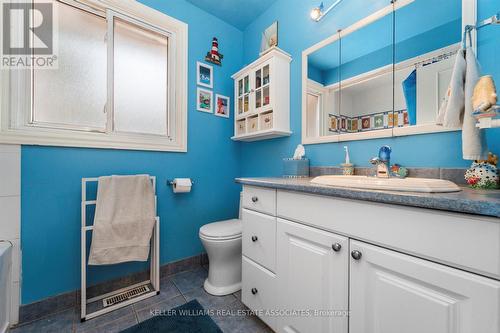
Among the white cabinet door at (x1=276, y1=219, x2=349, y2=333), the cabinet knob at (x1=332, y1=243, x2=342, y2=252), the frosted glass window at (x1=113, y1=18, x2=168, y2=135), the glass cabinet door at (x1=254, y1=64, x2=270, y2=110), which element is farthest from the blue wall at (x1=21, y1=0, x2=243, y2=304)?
the cabinet knob at (x1=332, y1=243, x2=342, y2=252)

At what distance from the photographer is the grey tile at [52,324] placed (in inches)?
47.1

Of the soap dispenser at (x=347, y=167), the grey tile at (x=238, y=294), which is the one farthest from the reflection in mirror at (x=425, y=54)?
the grey tile at (x=238, y=294)

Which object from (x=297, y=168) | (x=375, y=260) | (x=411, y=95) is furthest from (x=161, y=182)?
(x=411, y=95)

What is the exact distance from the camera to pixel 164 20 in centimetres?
178

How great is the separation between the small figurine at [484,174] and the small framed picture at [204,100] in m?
1.87

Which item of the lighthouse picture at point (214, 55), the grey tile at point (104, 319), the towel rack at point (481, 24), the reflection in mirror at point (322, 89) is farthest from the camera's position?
the lighthouse picture at point (214, 55)

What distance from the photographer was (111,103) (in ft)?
5.22

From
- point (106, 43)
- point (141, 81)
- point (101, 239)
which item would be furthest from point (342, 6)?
point (101, 239)

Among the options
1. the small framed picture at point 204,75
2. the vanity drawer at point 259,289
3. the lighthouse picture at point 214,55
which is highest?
the lighthouse picture at point 214,55

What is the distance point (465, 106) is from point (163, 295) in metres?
2.06

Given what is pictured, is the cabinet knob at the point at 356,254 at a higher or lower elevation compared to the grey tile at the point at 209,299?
higher

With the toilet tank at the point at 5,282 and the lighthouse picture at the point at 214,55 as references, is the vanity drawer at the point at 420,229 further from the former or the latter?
the lighthouse picture at the point at 214,55

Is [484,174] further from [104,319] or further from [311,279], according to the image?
[104,319]

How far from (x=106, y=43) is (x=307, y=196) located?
1868 millimetres
